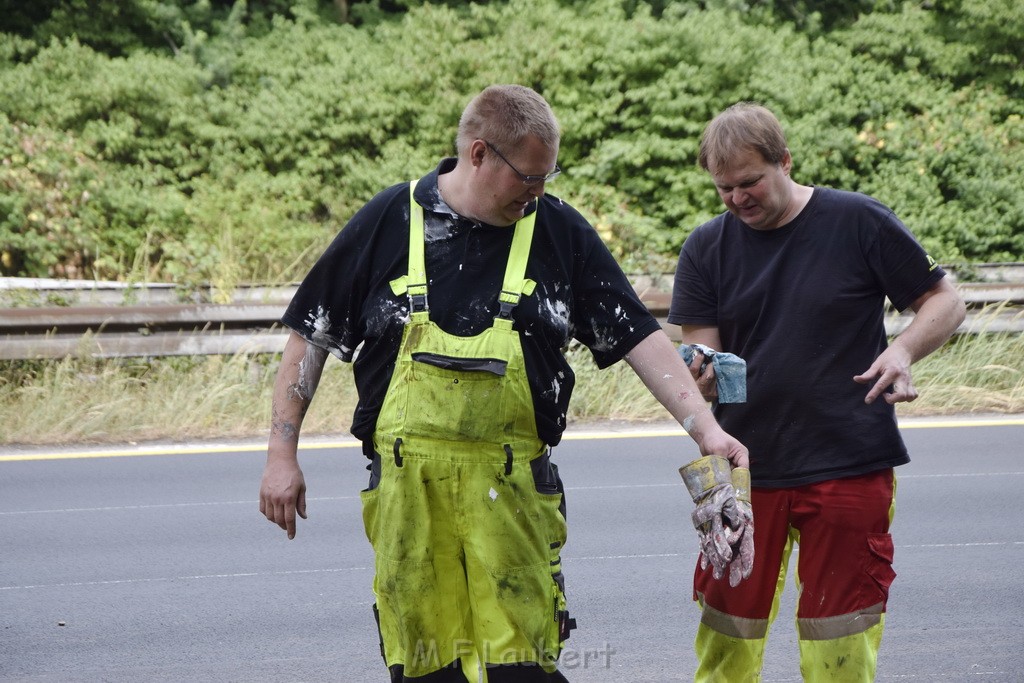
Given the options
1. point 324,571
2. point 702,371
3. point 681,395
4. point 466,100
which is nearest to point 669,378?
point 681,395

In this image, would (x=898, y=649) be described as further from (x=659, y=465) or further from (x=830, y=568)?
(x=659, y=465)

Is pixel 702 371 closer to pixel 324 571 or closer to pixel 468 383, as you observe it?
pixel 468 383

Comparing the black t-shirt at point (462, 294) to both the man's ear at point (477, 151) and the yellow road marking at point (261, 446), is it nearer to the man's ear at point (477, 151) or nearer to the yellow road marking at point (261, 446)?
the man's ear at point (477, 151)

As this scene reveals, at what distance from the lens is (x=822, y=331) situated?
341 cm

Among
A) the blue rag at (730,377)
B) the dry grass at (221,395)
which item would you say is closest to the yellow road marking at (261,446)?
the dry grass at (221,395)

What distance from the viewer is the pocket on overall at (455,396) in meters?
2.80

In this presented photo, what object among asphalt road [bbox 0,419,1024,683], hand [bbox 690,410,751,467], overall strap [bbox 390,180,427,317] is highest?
overall strap [bbox 390,180,427,317]

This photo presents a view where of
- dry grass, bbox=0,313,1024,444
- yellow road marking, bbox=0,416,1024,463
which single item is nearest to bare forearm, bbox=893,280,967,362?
yellow road marking, bbox=0,416,1024,463

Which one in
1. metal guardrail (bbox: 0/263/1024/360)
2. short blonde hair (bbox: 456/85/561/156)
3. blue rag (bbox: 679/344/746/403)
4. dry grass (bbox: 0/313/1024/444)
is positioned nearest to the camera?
short blonde hair (bbox: 456/85/561/156)

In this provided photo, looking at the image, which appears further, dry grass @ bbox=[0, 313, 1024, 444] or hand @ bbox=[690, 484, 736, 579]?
dry grass @ bbox=[0, 313, 1024, 444]

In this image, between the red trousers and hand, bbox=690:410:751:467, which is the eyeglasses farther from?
the red trousers

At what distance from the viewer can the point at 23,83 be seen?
573 inches

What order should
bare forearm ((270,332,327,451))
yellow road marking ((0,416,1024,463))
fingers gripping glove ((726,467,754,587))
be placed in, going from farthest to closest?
yellow road marking ((0,416,1024,463))
bare forearm ((270,332,327,451))
fingers gripping glove ((726,467,754,587))

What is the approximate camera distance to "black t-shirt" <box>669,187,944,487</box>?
339 cm
